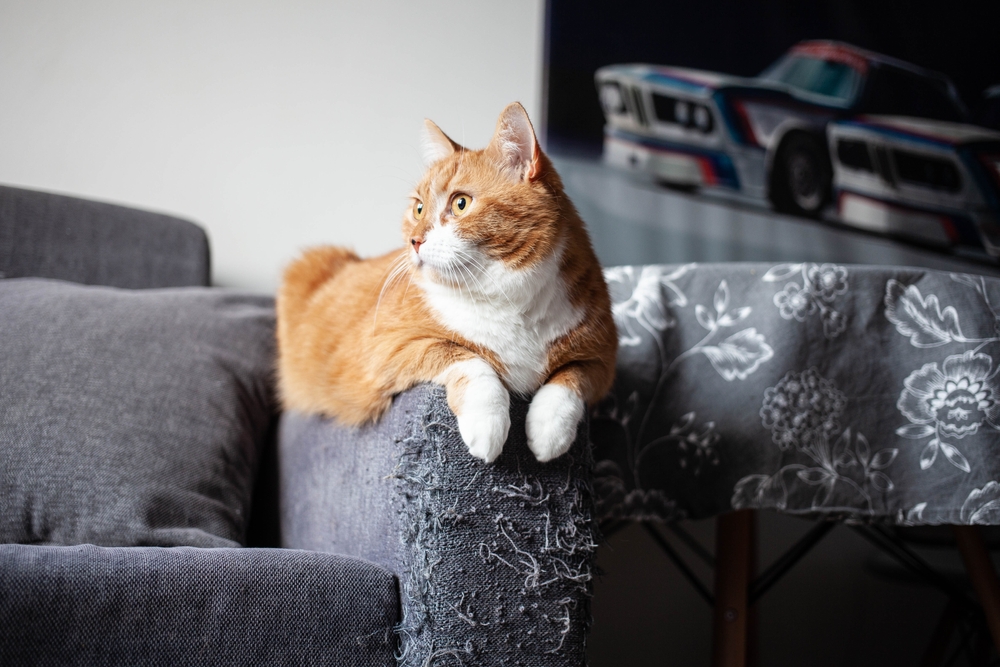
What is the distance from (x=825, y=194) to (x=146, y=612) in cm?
186

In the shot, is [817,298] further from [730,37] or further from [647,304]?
[730,37]

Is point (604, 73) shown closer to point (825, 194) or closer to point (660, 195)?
point (660, 195)

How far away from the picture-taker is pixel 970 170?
1882 mm

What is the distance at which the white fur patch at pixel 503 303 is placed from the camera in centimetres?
76

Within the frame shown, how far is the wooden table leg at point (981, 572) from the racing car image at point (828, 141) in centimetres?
101

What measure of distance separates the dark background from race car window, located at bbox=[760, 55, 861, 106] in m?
0.04

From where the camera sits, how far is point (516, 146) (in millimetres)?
799

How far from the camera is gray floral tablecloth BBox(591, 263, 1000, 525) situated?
944 mm

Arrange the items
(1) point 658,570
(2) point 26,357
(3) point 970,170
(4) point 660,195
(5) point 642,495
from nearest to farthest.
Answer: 1. (2) point 26,357
2. (5) point 642,495
3. (1) point 658,570
4. (4) point 660,195
5. (3) point 970,170

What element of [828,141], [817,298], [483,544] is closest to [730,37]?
[828,141]

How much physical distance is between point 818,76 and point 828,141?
7.1 inches

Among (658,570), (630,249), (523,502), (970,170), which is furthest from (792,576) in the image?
(523,502)

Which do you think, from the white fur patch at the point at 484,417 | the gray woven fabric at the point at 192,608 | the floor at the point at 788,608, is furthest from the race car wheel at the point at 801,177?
the gray woven fabric at the point at 192,608

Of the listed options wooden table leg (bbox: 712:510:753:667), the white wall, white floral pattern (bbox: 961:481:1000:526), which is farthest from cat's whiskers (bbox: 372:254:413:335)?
white floral pattern (bbox: 961:481:1000:526)
